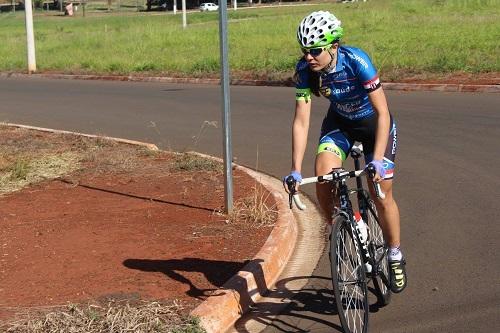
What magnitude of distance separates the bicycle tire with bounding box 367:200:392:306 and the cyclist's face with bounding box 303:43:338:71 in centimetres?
107

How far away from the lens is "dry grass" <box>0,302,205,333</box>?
4344mm

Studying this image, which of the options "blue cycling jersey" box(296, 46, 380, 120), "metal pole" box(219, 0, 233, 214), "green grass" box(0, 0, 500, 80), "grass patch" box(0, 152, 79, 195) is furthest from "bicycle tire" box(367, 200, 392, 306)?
"green grass" box(0, 0, 500, 80)

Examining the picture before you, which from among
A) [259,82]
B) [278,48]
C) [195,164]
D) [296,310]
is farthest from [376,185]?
[278,48]

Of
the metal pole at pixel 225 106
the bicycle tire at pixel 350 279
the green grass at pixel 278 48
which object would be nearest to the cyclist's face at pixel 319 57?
the bicycle tire at pixel 350 279

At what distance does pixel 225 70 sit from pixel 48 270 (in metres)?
2.53

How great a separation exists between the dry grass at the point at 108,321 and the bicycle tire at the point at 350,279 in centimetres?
85

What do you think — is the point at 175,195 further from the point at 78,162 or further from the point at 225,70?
the point at 78,162

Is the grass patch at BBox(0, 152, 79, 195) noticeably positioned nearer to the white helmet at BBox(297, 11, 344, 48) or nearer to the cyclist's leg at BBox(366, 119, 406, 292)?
the cyclist's leg at BBox(366, 119, 406, 292)

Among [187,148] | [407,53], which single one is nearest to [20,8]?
[407,53]

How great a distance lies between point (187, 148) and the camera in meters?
11.3

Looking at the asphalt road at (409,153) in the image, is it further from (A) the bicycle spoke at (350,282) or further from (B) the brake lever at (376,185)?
(B) the brake lever at (376,185)

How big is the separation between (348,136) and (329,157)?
0.92 ft

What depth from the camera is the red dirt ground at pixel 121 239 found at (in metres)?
5.21

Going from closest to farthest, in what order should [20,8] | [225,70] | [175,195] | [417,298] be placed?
[417,298] < [225,70] < [175,195] < [20,8]
